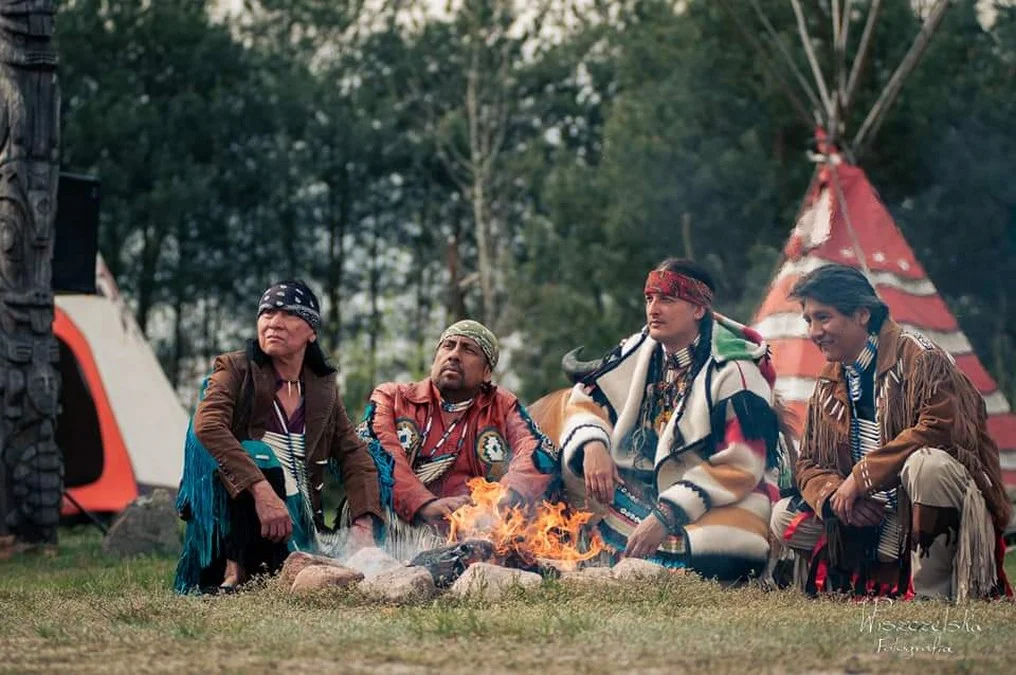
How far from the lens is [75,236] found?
8672mm

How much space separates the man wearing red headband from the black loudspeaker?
3.40 m

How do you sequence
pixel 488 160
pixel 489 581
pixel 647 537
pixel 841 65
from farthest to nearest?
pixel 488 160 < pixel 841 65 < pixel 647 537 < pixel 489 581

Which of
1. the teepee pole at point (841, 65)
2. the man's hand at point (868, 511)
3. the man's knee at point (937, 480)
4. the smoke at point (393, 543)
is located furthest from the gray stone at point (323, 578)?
the teepee pole at point (841, 65)

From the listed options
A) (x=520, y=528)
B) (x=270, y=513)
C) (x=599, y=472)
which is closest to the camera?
(x=270, y=513)

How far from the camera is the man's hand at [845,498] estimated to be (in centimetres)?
544

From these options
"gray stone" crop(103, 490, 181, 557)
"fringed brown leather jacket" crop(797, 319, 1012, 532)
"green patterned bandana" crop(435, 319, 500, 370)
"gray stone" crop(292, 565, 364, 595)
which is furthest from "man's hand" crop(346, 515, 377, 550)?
"gray stone" crop(103, 490, 181, 557)

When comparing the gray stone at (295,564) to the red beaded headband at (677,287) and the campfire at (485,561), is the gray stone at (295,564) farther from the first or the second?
the red beaded headband at (677,287)

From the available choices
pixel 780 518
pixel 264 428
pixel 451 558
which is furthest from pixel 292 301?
pixel 780 518

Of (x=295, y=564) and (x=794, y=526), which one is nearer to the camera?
(x=295, y=564)

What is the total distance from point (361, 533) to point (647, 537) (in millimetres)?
1044

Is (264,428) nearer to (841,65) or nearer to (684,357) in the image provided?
(684,357)

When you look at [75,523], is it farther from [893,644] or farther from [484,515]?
[893,644]

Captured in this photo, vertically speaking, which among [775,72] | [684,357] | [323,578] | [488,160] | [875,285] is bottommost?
[323,578]

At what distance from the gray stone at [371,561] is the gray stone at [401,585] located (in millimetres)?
172
